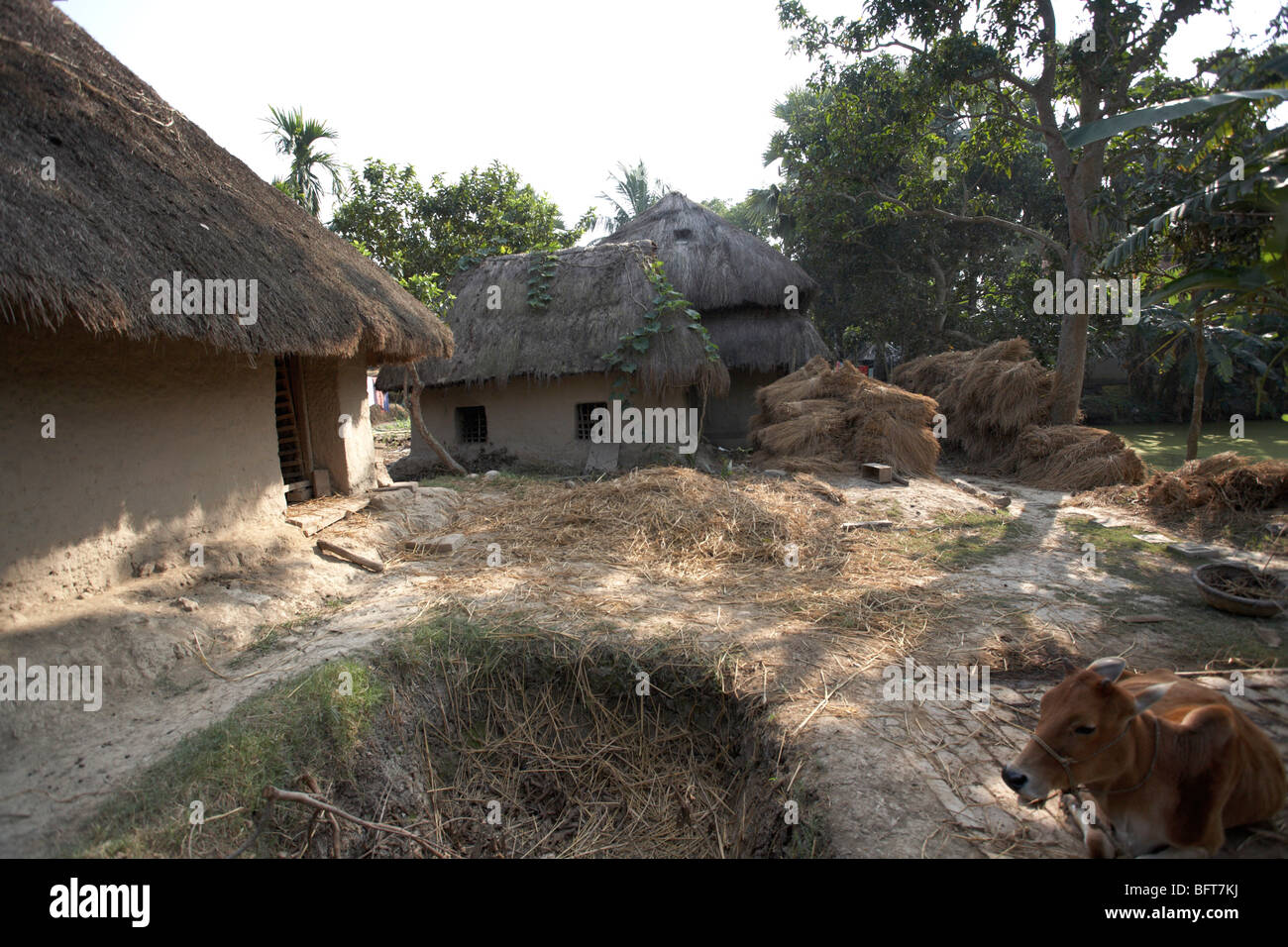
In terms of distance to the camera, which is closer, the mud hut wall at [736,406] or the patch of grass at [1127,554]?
the patch of grass at [1127,554]

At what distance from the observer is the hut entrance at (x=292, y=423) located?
7352 millimetres

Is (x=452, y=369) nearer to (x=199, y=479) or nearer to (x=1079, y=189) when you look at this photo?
(x=199, y=479)

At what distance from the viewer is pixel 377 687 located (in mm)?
3730

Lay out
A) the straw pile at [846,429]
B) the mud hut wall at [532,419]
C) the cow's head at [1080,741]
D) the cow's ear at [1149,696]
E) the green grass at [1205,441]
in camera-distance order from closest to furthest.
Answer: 1. the cow's head at [1080,741]
2. the cow's ear at [1149,696]
3. the straw pile at [846,429]
4. the mud hut wall at [532,419]
5. the green grass at [1205,441]

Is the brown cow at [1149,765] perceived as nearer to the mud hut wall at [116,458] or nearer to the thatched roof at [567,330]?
the mud hut wall at [116,458]

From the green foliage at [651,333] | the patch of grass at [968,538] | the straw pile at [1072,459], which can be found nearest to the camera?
the patch of grass at [968,538]

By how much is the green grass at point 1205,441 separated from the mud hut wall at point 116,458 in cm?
1390

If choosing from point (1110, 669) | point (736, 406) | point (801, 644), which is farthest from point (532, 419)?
point (1110, 669)

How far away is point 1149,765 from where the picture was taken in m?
2.08

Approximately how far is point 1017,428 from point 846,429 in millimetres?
3272

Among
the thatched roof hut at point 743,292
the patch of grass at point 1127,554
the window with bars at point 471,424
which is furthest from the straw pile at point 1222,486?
the window with bars at point 471,424

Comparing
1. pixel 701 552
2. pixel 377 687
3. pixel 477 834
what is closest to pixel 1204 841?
pixel 477 834

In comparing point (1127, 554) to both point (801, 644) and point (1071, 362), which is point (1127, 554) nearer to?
point (801, 644)

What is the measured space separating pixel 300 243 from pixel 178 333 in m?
2.49
